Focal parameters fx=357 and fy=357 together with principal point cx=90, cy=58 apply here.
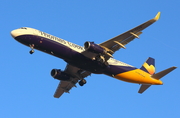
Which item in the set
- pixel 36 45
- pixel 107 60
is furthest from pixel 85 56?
pixel 36 45

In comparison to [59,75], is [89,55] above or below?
below

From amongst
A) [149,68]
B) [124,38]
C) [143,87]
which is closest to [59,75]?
[124,38]

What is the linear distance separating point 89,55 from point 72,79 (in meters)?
10.2

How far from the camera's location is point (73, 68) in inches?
2410

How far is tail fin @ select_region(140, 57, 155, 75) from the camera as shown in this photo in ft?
212

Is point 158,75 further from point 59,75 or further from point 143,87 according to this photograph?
point 59,75

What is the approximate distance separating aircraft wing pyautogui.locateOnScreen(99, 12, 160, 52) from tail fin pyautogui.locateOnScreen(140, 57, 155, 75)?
1110cm

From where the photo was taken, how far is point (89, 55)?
54156 millimetres

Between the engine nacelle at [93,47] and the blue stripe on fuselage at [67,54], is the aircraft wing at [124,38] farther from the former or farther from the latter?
the blue stripe on fuselage at [67,54]

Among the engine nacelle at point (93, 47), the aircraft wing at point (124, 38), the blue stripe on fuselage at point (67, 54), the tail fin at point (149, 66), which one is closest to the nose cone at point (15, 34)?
the blue stripe on fuselage at point (67, 54)

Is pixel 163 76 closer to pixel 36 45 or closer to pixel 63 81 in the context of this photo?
pixel 63 81

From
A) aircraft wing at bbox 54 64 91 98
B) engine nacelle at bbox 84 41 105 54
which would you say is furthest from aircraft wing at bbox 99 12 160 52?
aircraft wing at bbox 54 64 91 98

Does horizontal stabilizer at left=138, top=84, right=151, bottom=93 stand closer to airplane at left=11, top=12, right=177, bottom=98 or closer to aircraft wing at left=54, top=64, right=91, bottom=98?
airplane at left=11, top=12, right=177, bottom=98

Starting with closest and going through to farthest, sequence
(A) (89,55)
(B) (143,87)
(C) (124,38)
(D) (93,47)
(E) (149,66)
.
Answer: (D) (93,47)
(A) (89,55)
(C) (124,38)
(B) (143,87)
(E) (149,66)
